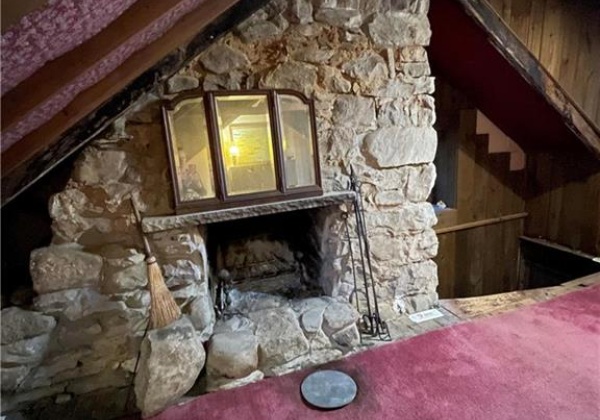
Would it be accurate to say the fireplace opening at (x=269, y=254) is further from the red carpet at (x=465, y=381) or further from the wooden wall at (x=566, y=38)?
the wooden wall at (x=566, y=38)

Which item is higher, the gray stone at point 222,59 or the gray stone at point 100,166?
the gray stone at point 222,59

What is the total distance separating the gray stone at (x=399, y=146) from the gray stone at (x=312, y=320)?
960mm

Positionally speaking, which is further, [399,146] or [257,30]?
[399,146]

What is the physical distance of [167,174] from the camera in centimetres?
177

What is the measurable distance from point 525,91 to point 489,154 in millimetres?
723

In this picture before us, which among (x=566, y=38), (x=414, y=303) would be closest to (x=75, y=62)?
(x=414, y=303)

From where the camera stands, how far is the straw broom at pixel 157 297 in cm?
169

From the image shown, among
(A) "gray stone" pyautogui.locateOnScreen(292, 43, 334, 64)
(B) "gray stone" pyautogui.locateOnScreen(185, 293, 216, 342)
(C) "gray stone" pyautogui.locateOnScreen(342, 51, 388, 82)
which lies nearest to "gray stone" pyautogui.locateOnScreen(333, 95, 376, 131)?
(C) "gray stone" pyautogui.locateOnScreen(342, 51, 388, 82)

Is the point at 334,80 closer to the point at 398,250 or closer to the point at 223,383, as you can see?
the point at 398,250

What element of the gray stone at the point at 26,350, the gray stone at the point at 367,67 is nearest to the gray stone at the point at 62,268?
the gray stone at the point at 26,350

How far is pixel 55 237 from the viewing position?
1.73 metres

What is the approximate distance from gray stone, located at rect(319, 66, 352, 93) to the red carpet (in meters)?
1.51

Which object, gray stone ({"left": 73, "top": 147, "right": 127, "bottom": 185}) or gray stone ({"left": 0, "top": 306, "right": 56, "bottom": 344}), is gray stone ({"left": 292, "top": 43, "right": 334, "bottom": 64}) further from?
gray stone ({"left": 0, "top": 306, "right": 56, "bottom": 344})

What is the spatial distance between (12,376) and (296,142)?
1799mm
